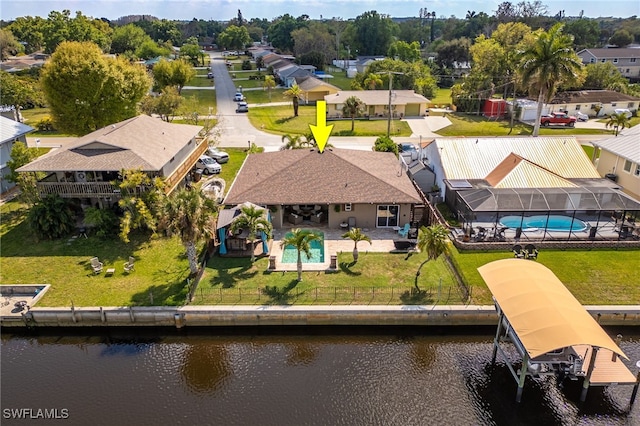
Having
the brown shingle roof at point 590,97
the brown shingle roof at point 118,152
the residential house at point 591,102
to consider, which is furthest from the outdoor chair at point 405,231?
the brown shingle roof at point 590,97

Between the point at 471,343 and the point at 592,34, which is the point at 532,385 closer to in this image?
the point at 471,343

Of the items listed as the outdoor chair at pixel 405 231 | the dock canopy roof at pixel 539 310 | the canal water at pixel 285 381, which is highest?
the dock canopy roof at pixel 539 310

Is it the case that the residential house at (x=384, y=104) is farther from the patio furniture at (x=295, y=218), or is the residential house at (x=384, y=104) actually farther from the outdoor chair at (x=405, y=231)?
the outdoor chair at (x=405, y=231)

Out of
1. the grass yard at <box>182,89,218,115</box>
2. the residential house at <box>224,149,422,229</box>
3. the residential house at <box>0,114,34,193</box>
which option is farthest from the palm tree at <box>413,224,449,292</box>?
the grass yard at <box>182,89,218,115</box>

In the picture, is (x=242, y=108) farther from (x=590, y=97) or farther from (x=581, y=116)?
(x=590, y=97)

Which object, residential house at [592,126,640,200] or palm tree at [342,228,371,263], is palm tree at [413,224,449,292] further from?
residential house at [592,126,640,200]

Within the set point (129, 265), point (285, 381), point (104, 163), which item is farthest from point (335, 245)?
point (104, 163)

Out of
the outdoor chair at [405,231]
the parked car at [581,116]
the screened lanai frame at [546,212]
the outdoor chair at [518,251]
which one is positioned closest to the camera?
the outdoor chair at [518,251]
